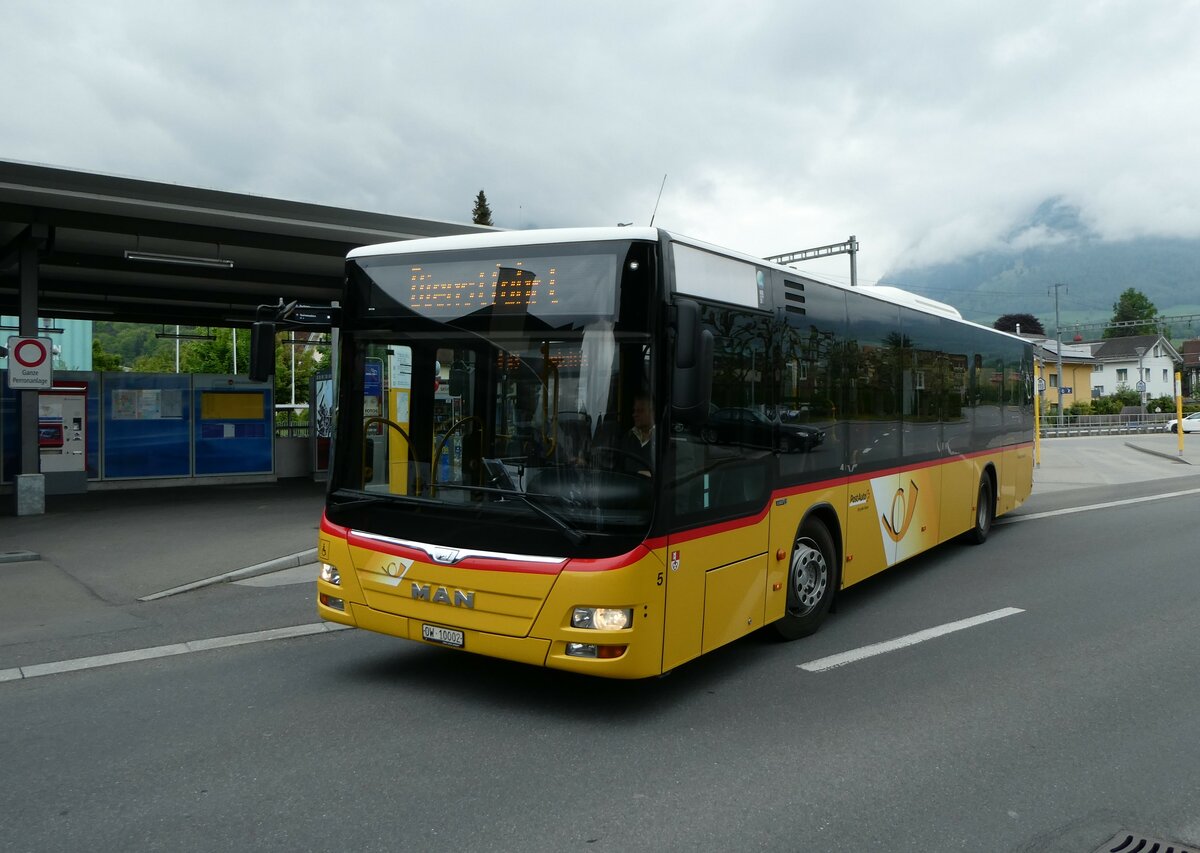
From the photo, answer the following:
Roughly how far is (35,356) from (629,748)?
12.9 metres

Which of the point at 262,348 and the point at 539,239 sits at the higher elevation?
the point at 539,239

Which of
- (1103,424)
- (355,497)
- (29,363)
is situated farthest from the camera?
(1103,424)

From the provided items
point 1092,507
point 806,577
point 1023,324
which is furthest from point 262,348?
point 1023,324

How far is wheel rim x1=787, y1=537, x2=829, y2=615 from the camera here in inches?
264

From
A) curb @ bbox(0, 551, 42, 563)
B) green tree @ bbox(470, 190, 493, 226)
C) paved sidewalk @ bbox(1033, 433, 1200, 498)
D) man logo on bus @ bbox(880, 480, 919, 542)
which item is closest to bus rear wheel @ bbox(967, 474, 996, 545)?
man logo on bus @ bbox(880, 480, 919, 542)

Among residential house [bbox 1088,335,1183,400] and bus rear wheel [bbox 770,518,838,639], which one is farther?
residential house [bbox 1088,335,1183,400]

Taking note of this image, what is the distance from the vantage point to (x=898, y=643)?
271 inches

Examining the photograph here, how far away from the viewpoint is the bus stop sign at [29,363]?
13.7 meters

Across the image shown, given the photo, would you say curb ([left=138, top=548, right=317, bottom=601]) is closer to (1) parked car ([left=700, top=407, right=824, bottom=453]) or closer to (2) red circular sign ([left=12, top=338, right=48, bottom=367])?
(1) parked car ([left=700, top=407, right=824, bottom=453])

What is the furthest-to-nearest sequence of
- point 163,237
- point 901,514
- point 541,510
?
point 163,237 → point 901,514 → point 541,510

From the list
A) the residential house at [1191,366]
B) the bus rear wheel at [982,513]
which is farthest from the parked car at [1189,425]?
the residential house at [1191,366]

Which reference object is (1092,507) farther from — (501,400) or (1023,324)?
(1023,324)

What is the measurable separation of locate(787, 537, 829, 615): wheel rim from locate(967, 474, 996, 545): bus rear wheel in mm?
5329

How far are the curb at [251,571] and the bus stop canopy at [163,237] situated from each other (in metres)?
5.31
